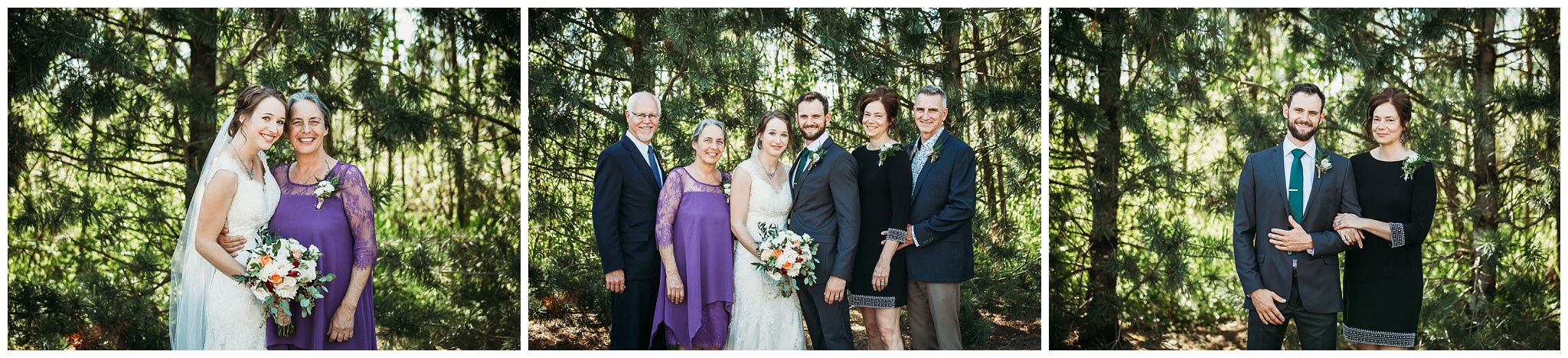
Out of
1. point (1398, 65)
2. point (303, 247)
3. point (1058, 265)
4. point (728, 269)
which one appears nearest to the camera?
point (303, 247)

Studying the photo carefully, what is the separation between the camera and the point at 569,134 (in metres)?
5.07

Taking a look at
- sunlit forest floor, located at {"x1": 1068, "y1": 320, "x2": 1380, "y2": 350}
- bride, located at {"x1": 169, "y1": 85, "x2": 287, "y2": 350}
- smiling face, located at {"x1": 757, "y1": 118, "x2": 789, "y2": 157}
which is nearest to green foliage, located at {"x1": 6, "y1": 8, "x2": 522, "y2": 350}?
bride, located at {"x1": 169, "y1": 85, "x2": 287, "y2": 350}

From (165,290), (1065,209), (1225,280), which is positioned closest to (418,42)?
(165,290)

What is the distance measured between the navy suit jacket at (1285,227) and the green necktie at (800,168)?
1830mm

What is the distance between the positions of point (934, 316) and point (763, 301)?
735mm

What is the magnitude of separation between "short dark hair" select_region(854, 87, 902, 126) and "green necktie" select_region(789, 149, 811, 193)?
0.35 meters

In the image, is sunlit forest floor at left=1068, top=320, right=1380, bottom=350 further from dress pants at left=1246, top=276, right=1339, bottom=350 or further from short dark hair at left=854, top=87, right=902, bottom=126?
short dark hair at left=854, top=87, right=902, bottom=126

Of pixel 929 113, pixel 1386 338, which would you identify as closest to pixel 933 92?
pixel 929 113

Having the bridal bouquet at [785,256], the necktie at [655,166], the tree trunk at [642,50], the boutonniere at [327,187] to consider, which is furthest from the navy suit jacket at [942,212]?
the boutonniere at [327,187]

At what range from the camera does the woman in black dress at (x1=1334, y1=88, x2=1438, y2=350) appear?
4590 millimetres

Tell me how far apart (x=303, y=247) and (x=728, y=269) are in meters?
1.65

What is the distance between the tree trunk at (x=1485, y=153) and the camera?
4.98 m

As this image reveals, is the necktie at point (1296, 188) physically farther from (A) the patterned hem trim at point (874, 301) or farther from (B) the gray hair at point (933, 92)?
(A) the patterned hem trim at point (874, 301)

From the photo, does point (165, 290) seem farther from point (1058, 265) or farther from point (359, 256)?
point (1058, 265)
